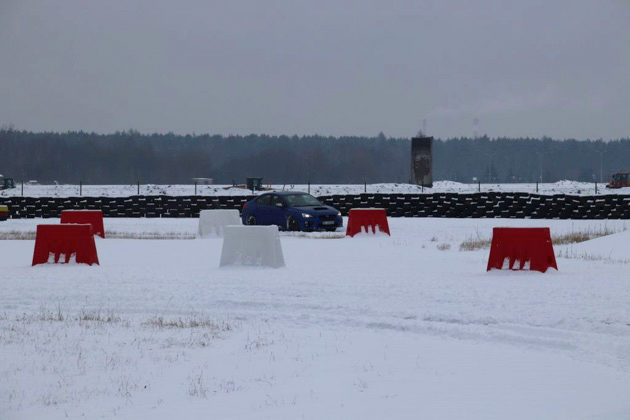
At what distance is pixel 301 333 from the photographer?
8562mm

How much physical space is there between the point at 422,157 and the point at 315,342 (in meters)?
54.9

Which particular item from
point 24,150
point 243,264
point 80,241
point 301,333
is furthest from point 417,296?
point 24,150

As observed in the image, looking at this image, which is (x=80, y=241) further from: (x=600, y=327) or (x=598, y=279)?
(x=600, y=327)

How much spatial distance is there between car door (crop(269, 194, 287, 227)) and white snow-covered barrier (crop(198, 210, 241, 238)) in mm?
2961

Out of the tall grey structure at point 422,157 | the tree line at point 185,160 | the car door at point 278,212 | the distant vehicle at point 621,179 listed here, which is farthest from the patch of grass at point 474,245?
the tree line at point 185,160

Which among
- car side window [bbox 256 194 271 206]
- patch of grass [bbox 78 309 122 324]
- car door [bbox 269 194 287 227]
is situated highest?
car side window [bbox 256 194 271 206]

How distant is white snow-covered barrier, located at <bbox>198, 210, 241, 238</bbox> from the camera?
23375 mm

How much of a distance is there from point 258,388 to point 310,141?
593ft

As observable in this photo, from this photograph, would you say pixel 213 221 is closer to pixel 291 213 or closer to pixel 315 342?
pixel 291 213

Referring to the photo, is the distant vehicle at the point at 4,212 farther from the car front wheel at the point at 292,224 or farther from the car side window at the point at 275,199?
the car front wheel at the point at 292,224

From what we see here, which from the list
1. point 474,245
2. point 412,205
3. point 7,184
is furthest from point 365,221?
point 7,184

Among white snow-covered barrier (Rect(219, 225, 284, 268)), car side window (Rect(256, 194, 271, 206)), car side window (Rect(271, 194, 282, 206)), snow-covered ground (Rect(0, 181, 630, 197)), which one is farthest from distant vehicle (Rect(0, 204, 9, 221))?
white snow-covered barrier (Rect(219, 225, 284, 268))

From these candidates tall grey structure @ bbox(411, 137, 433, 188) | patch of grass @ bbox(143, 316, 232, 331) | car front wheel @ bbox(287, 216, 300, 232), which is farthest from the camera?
tall grey structure @ bbox(411, 137, 433, 188)

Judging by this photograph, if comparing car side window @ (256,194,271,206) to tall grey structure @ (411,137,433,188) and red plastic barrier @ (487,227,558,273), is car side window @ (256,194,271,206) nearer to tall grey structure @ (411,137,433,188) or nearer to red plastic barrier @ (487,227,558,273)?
red plastic barrier @ (487,227,558,273)
